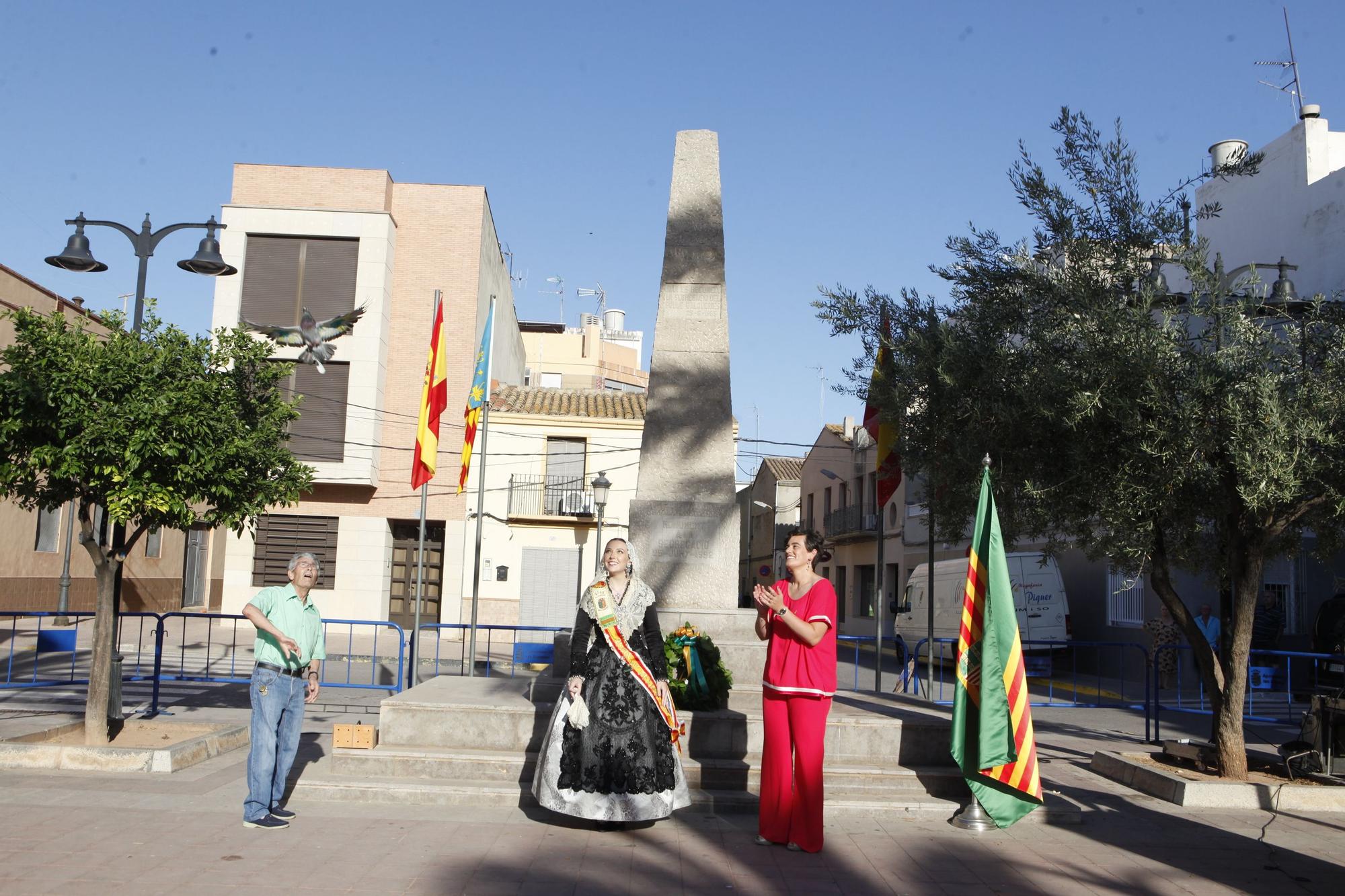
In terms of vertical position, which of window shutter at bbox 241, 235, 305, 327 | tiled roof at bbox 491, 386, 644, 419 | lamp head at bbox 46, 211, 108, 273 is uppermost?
window shutter at bbox 241, 235, 305, 327

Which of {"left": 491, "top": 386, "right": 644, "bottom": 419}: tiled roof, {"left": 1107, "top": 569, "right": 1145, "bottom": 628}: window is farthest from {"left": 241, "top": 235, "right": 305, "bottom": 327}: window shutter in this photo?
{"left": 1107, "top": 569, "right": 1145, "bottom": 628}: window

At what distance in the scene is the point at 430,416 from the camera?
13.8m

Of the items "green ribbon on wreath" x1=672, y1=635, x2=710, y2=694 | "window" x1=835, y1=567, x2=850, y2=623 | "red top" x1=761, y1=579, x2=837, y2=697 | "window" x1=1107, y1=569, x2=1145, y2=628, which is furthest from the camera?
"window" x1=835, y1=567, x2=850, y2=623

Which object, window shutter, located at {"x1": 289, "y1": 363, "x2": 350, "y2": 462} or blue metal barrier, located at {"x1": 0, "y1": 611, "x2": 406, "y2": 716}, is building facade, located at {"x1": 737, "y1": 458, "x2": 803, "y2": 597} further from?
blue metal barrier, located at {"x1": 0, "y1": 611, "x2": 406, "y2": 716}

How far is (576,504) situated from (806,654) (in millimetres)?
22356

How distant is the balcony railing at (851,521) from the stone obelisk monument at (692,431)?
89.5ft

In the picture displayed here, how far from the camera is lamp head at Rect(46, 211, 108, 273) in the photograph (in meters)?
11.2

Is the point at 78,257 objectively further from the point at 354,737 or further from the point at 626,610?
the point at 626,610

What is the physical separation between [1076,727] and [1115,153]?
746cm

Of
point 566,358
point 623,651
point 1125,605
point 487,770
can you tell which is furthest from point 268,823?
point 566,358

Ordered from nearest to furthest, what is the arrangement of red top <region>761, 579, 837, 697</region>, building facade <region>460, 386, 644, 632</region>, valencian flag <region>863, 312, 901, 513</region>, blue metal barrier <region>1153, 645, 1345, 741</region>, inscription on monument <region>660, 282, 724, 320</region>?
1. red top <region>761, 579, 837, 697</region>
2. inscription on monument <region>660, 282, 724, 320</region>
3. valencian flag <region>863, 312, 901, 513</region>
4. blue metal barrier <region>1153, 645, 1345, 741</region>
5. building facade <region>460, 386, 644, 632</region>

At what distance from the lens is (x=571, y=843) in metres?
6.18

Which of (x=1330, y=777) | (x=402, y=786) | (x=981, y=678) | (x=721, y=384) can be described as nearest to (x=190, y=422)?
(x=402, y=786)

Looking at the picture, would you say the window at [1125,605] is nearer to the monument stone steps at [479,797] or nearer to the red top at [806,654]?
the monument stone steps at [479,797]
